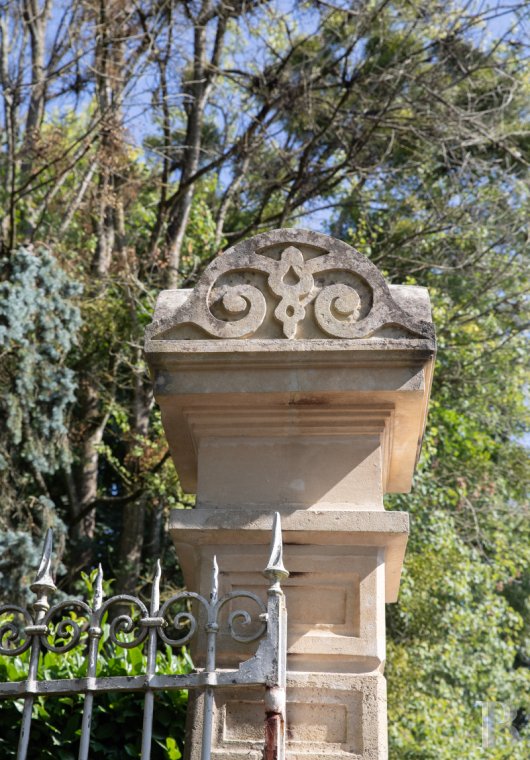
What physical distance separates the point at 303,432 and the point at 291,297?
1.30 feet

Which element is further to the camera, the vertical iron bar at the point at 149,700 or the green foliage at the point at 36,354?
the green foliage at the point at 36,354

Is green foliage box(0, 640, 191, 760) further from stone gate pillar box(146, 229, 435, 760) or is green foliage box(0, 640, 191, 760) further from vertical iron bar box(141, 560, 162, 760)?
vertical iron bar box(141, 560, 162, 760)


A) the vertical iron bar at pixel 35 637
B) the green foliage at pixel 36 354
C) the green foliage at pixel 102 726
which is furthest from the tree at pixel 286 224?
the vertical iron bar at pixel 35 637

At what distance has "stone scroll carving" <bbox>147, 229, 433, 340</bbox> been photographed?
9.33ft

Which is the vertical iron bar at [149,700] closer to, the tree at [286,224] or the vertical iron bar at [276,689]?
the vertical iron bar at [276,689]

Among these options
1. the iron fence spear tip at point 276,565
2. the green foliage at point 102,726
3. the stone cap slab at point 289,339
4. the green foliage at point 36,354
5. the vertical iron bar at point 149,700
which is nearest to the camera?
the vertical iron bar at point 149,700

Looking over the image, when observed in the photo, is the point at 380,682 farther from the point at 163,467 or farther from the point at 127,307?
the point at 127,307

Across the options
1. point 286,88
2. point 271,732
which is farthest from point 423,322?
point 286,88

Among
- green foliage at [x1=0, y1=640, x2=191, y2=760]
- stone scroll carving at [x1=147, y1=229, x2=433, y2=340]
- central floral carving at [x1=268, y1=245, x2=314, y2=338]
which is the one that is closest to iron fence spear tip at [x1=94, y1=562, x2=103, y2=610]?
stone scroll carving at [x1=147, y1=229, x2=433, y2=340]

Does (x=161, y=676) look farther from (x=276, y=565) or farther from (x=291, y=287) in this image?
(x=291, y=287)

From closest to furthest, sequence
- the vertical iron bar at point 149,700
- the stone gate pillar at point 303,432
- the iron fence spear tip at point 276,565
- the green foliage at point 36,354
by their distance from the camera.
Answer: the vertical iron bar at point 149,700 → the iron fence spear tip at point 276,565 → the stone gate pillar at point 303,432 → the green foliage at point 36,354

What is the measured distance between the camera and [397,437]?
3.17m

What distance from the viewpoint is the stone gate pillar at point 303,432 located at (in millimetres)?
2645

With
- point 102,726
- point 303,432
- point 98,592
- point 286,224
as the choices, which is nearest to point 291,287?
point 303,432
